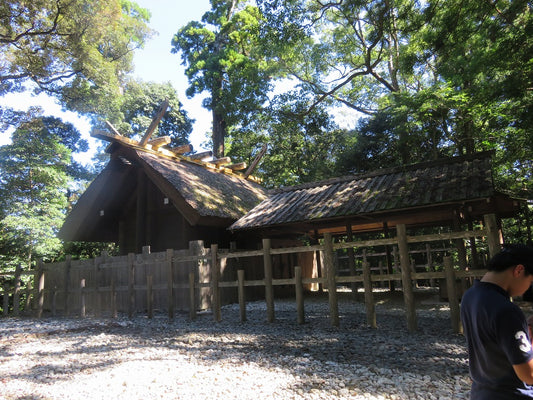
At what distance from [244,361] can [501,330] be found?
12.9ft

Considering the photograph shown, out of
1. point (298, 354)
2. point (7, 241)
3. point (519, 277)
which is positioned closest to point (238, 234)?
point (298, 354)

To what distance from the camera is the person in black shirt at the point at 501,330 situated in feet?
5.41

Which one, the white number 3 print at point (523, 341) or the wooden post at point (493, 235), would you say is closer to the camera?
the white number 3 print at point (523, 341)

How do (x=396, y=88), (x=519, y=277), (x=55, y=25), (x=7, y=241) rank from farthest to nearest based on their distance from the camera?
1. (x=396, y=88)
2. (x=7, y=241)
3. (x=55, y=25)
4. (x=519, y=277)

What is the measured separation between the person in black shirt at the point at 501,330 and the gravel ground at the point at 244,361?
6.15 ft

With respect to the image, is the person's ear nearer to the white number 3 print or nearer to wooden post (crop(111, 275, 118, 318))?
the white number 3 print

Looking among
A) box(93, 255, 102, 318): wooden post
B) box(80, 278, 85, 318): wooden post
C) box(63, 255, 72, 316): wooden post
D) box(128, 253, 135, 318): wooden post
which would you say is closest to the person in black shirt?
box(128, 253, 135, 318): wooden post

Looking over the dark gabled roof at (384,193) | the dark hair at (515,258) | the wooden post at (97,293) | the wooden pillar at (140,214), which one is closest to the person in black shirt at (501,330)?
the dark hair at (515,258)

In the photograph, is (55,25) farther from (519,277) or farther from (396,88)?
(519,277)

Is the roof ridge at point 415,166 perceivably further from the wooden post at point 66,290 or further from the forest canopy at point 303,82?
the wooden post at point 66,290

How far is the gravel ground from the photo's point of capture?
3.80 meters

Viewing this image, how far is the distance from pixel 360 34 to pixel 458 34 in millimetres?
8306

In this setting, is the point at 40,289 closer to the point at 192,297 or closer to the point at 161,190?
the point at 161,190

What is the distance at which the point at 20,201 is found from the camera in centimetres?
1836
